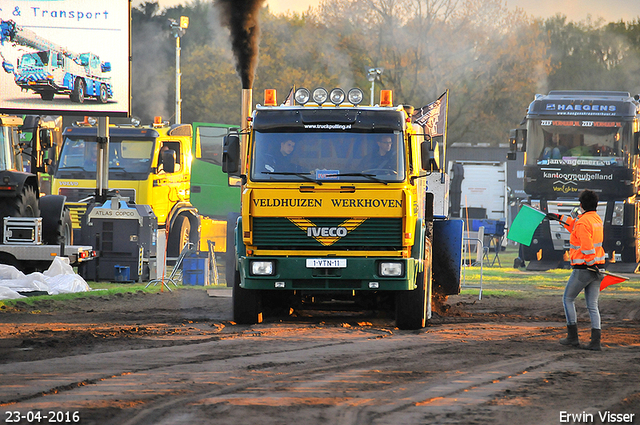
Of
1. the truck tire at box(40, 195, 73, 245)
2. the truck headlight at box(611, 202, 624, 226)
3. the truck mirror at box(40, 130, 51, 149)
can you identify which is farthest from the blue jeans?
the truck headlight at box(611, 202, 624, 226)

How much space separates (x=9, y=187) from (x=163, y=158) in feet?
20.2

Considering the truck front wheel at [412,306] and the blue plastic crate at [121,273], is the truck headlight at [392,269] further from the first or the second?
the blue plastic crate at [121,273]

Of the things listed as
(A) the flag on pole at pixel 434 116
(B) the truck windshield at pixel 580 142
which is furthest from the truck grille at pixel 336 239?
(B) the truck windshield at pixel 580 142

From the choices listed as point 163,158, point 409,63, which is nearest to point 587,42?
point 409,63

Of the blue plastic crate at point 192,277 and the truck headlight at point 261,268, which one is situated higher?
the truck headlight at point 261,268

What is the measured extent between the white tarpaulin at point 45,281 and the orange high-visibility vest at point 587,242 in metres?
8.98

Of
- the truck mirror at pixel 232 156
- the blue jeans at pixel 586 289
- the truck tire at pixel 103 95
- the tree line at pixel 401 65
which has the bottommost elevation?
the blue jeans at pixel 586 289

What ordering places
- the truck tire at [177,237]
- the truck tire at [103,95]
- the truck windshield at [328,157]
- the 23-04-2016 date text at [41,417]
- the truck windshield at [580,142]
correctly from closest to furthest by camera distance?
the 23-04-2016 date text at [41,417] → the truck windshield at [328,157] → the truck tire at [103,95] → the truck tire at [177,237] → the truck windshield at [580,142]

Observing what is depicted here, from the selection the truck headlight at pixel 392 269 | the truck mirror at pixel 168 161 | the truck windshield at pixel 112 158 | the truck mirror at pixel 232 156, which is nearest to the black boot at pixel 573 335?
the truck headlight at pixel 392 269

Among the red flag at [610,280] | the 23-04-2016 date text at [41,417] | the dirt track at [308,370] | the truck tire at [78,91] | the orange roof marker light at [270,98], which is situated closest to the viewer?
the 23-04-2016 date text at [41,417]

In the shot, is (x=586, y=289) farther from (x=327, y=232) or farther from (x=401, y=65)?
(x=401, y=65)

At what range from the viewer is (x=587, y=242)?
1059 cm

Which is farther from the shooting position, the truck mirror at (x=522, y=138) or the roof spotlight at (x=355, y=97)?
the truck mirror at (x=522, y=138)

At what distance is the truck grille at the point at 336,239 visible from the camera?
11.4 metres
